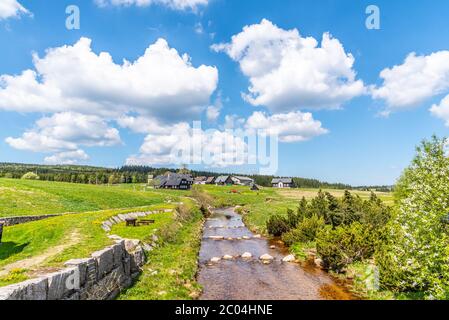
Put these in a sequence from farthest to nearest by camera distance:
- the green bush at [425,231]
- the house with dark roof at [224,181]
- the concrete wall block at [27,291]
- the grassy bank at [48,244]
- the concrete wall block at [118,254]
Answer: the house with dark roof at [224,181] → the concrete wall block at [118,254] → the grassy bank at [48,244] → the green bush at [425,231] → the concrete wall block at [27,291]

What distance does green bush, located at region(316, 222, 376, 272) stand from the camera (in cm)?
2420

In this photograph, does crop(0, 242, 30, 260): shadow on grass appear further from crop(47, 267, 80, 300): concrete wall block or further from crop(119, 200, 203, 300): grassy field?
crop(47, 267, 80, 300): concrete wall block

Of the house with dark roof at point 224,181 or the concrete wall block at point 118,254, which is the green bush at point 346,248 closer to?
the concrete wall block at point 118,254

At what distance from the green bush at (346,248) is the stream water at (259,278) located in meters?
1.29

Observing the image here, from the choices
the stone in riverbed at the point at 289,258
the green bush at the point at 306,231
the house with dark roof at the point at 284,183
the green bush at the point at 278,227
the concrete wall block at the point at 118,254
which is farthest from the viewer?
the house with dark roof at the point at 284,183

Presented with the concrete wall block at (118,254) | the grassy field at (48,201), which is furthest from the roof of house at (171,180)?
the concrete wall block at (118,254)

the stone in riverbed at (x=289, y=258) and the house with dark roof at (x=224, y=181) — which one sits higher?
the house with dark roof at (x=224, y=181)

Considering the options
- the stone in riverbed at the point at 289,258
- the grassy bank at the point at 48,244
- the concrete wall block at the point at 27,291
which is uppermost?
the concrete wall block at the point at 27,291

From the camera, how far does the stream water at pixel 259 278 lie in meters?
18.9

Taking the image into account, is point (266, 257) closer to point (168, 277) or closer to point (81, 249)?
point (168, 277)

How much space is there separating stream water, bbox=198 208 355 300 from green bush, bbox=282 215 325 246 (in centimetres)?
170

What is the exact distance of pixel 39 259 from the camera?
52.3 feet

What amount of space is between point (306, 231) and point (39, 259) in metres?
25.8

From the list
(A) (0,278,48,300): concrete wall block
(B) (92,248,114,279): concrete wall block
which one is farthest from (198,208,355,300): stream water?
(A) (0,278,48,300): concrete wall block
